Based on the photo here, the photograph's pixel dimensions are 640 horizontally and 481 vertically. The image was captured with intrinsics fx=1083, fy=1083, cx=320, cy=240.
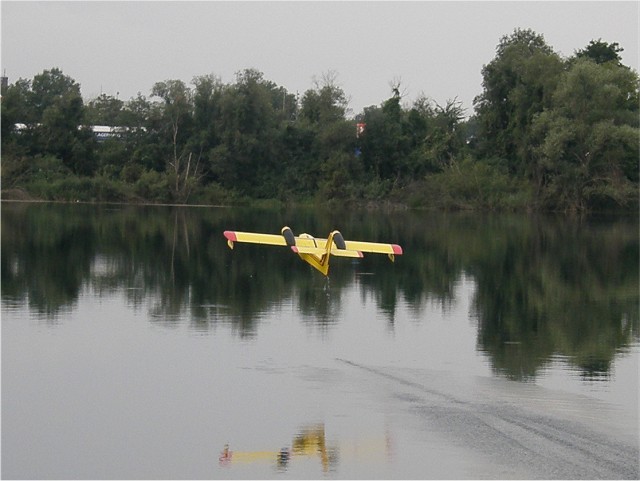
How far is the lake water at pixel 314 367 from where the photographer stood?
34.7 feet

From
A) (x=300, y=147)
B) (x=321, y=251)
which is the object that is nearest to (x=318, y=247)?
(x=321, y=251)

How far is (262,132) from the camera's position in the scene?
69062mm

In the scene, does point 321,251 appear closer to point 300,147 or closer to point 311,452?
point 311,452

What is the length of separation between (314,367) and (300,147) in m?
56.5

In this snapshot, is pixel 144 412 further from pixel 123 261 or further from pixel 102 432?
pixel 123 261

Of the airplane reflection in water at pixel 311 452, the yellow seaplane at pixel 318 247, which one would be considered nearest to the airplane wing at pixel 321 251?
the yellow seaplane at pixel 318 247

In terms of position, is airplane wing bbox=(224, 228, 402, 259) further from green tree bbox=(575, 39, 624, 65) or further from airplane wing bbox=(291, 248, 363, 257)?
green tree bbox=(575, 39, 624, 65)

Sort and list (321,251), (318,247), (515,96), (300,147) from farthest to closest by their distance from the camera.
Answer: (300,147)
(515,96)
(318,247)
(321,251)

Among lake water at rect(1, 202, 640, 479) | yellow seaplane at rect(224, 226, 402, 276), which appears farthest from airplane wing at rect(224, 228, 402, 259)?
lake water at rect(1, 202, 640, 479)

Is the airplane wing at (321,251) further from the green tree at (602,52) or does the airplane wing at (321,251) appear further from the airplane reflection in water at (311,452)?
the green tree at (602,52)

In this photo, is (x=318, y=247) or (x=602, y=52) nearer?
(x=318, y=247)

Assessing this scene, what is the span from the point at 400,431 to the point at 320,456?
3.72 feet

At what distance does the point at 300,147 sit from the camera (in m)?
70.8

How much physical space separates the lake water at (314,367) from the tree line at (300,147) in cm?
3515
